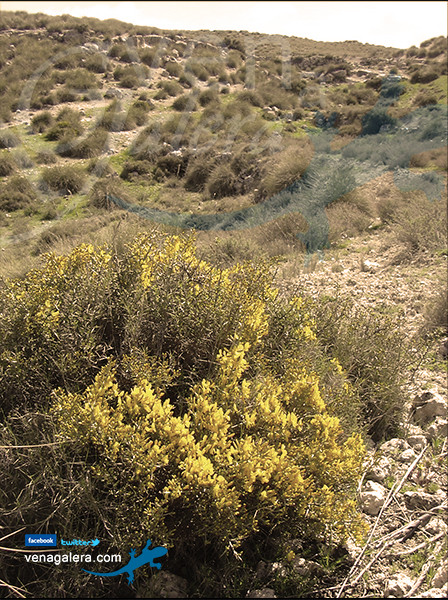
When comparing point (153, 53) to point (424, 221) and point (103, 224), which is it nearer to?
point (103, 224)

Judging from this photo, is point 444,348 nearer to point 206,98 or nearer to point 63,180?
point 63,180

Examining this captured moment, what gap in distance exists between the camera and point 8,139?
12164 millimetres

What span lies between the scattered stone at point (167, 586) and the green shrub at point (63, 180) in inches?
395

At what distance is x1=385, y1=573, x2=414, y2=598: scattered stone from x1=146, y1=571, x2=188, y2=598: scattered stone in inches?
34.3

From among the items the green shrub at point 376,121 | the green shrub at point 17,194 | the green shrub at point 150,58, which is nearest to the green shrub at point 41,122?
the green shrub at point 17,194

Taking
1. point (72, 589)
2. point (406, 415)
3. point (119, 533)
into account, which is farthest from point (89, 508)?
point (406, 415)

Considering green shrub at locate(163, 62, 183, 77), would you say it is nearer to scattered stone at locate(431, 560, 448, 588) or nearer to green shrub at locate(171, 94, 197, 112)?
green shrub at locate(171, 94, 197, 112)

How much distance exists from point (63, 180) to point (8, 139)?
12.0ft

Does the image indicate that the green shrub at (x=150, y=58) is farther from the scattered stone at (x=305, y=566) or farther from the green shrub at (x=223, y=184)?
the scattered stone at (x=305, y=566)

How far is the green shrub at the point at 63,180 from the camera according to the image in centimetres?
1012

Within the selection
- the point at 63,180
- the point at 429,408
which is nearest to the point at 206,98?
the point at 63,180

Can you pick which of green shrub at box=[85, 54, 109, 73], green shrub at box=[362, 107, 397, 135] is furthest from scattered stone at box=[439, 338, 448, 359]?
green shrub at box=[85, 54, 109, 73]

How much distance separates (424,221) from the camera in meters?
5.68

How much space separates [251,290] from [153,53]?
2413cm
